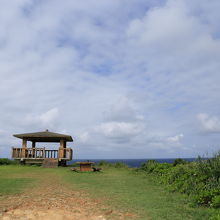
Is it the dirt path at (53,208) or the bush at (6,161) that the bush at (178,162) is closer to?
the dirt path at (53,208)

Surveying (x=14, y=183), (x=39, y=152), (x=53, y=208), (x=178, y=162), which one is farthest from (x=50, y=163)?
(x=53, y=208)

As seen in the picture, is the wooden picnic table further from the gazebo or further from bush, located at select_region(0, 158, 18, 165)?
bush, located at select_region(0, 158, 18, 165)

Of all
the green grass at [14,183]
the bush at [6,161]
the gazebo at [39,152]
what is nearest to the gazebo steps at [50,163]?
the gazebo at [39,152]

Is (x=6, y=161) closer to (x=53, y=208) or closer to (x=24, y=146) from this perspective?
(x=24, y=146)

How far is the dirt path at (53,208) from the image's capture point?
617 centimetres

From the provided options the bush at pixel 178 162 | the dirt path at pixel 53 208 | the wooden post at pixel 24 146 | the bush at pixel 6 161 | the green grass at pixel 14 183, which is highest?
the wooden post at pixel 24 146

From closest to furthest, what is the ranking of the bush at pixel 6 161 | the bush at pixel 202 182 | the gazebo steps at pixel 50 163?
1. the bush at pixel 202 182
2. the gazebo steps at pixel 50 163
3. the bush at pixel 6 161

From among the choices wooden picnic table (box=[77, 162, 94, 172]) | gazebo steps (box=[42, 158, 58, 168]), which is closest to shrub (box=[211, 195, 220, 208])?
wooden picnic table (box=[77, 162, 94, 172])

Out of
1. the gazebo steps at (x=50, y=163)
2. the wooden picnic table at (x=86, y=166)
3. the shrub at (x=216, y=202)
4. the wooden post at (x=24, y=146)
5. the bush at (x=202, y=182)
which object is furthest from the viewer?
the wooden post at (x=24, y=146)

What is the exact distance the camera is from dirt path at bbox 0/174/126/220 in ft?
20.2

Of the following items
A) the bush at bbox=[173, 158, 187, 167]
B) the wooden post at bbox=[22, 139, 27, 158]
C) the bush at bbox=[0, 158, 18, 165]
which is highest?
the wooden post at bbox=[22, 139, 27, 158]

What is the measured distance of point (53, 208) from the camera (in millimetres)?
6906

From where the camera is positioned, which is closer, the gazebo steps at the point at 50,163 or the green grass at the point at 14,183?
the green grass at the point at 14,183

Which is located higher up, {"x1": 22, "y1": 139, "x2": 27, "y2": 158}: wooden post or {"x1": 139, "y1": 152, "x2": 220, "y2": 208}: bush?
{"x1": 22, "y1": 139, "x2": 27, "y2": 158}: wooden post
